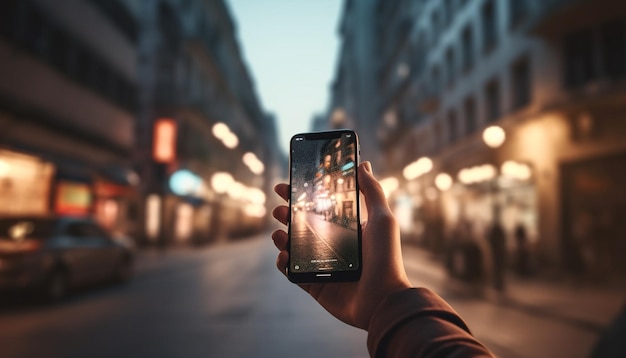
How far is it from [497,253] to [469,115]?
14460 mm

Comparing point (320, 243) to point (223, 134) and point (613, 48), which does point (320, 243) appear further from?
point (613, 48)

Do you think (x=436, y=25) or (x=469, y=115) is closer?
(x=469, y=115)


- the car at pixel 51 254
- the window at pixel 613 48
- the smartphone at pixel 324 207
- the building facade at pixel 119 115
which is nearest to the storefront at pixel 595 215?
the window at pixel 613 48

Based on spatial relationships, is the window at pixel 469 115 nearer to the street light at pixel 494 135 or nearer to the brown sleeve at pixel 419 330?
the street light at pixel 494 135

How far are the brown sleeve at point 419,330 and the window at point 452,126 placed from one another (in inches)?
1121

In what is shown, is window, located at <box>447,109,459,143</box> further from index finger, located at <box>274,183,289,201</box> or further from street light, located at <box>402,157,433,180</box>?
index finger, located at <box>274,183,289,201</box>

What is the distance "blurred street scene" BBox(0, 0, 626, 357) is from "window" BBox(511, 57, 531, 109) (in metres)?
0.08

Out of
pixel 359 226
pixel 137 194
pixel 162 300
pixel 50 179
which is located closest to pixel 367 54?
pixel 137 194

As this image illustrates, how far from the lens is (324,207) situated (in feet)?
6.64

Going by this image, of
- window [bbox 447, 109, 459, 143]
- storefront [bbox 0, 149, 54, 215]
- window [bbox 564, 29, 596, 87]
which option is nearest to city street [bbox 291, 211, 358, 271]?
storefront [bbox 0, 149, 54, 215]

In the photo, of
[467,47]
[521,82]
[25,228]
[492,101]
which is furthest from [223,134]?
[467,47]

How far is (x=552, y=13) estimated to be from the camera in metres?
17.0

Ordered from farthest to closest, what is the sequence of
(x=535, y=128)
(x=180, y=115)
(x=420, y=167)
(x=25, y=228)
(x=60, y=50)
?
(x=180, y=115), (x=60, y=50), (x=535, y=128), (x=420, y=167), (x=25, y=228)

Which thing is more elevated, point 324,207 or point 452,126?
point 452,126
